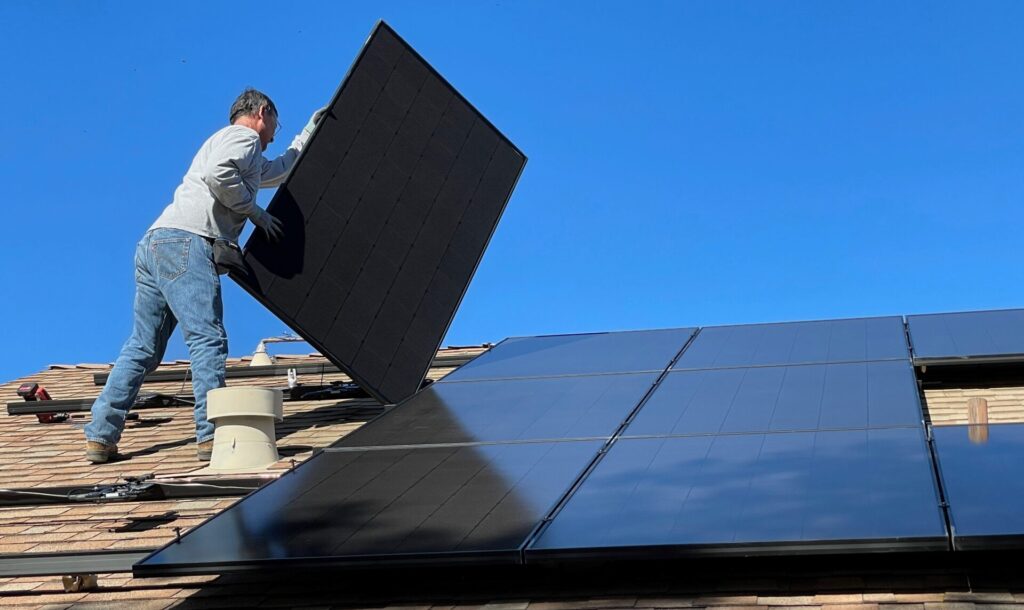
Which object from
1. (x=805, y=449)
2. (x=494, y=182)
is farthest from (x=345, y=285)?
(x=805, y=449)

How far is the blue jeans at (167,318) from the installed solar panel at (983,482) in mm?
4050

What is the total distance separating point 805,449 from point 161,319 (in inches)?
166

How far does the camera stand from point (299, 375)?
452 inches

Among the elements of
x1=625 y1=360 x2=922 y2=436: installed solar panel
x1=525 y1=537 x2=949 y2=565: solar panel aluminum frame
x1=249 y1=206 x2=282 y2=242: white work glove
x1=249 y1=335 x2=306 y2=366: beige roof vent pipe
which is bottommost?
x1=525 y1=537 x2=949 y2=565: solar panel aluminum frame

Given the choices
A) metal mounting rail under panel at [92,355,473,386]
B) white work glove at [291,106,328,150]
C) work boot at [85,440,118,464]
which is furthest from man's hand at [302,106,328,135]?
metal mounting rail under panel at [92,355,473,386]

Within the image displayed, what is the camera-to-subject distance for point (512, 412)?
6.70 metres

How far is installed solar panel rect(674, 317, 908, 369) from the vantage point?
286 inches

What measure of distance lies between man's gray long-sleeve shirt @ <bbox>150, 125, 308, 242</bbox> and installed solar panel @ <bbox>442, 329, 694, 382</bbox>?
5.49 feet

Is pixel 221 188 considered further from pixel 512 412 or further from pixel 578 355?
pixel 578 355

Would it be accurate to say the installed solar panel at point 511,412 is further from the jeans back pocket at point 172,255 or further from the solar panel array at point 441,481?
the jeans back pocket at point 172,255

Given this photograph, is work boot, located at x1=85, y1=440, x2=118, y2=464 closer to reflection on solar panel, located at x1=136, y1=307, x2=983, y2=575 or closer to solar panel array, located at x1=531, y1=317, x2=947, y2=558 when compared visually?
reflection on solar panel, located at x1=136, y1=307, x2=983, y2=575

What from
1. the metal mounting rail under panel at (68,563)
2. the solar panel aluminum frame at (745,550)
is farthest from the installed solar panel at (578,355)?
the metal mounting rail under panel at (68,563)

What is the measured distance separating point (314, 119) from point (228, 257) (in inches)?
51.7

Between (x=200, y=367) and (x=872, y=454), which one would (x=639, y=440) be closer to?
(x=872, y=454)
